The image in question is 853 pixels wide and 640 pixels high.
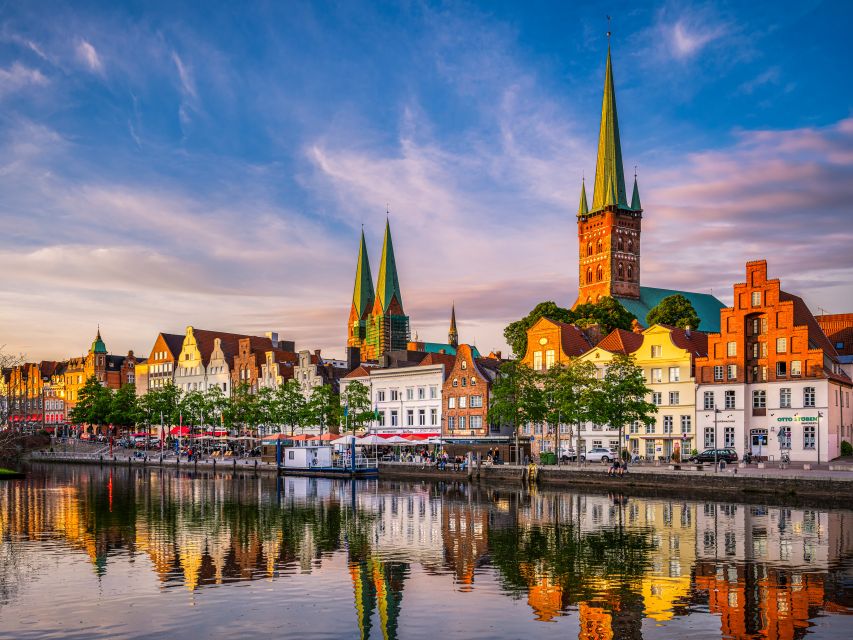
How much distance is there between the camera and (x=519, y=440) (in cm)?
9375

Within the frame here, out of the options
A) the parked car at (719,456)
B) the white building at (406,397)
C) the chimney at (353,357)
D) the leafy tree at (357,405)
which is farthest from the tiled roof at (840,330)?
the chimney at (353,357)

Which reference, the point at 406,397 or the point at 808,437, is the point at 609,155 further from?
the point at 808,437

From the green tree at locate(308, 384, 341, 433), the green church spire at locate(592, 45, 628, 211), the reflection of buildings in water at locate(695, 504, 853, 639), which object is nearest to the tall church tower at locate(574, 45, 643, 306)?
the green church spire at locate(592, 45, 628, 211)

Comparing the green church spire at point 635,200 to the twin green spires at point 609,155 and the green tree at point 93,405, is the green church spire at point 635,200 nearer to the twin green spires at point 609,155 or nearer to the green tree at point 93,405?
the twin green spires at point 609,155

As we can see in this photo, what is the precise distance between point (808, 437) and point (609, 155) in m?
106

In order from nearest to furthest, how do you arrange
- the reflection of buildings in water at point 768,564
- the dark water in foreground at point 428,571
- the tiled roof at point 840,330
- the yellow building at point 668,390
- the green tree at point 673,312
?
1. the dark water in foreground at point 428,571
2. the reflection of buildings in water at point 768,564
3. the yellow building at point 668,390
4. the tiled roof at point 840,330
5. the green tree at point 673,312

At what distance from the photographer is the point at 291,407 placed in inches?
4427

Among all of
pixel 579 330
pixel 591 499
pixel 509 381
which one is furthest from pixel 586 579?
pixel 579 330

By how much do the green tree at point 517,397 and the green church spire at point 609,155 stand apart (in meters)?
96.7

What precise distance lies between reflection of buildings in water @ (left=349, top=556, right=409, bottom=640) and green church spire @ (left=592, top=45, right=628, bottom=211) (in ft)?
487

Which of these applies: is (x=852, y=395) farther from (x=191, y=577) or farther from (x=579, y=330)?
(x=191, y=577)

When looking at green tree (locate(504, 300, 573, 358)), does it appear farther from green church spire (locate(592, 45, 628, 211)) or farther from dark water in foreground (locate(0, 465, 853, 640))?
green church spire (locate(592, 45, 628, 211))

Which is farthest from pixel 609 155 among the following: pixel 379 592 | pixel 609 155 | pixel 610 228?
pixel 379 592

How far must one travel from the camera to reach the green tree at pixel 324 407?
356ft
